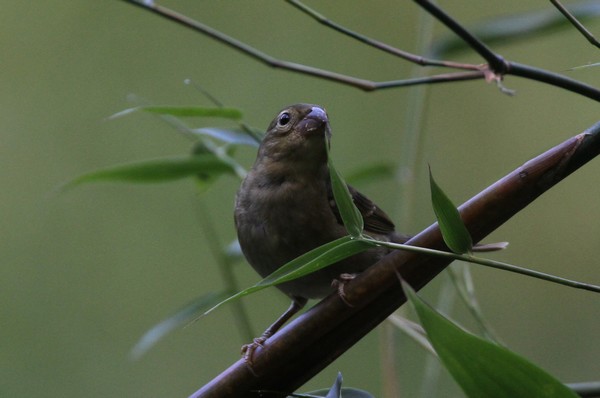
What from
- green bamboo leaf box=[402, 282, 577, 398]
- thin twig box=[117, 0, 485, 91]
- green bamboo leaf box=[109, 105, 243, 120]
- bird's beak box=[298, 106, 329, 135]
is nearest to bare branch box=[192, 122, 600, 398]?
green bamboo leaf box=[402, 282, 577, 398]

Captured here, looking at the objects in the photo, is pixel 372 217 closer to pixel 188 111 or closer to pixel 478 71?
pixel 188 111

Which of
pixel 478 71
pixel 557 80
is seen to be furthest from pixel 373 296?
pixel 478 71

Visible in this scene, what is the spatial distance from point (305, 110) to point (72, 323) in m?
2.60

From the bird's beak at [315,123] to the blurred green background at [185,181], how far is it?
1825mm

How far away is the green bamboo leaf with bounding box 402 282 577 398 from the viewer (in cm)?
95

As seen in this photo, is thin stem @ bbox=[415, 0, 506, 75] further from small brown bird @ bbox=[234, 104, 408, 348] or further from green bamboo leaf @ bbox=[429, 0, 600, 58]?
small brown bird @ bbox=[234, 104, 408, 348]

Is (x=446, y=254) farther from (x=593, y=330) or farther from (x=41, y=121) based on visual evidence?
(x=41, y=121)

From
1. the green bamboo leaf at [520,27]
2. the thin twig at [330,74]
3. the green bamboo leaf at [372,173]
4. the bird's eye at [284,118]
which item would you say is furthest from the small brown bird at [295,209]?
the thin twig at [330,74]

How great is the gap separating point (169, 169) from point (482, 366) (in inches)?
45.4

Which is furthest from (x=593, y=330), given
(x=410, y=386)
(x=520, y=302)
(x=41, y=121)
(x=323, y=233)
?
(x=41, y=121)

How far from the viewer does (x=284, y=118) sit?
2.41m

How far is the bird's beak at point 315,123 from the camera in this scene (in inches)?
87.7

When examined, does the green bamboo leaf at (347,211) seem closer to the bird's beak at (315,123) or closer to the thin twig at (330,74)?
the thin twig at (330,74)

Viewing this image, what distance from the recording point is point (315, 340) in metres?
1.14
